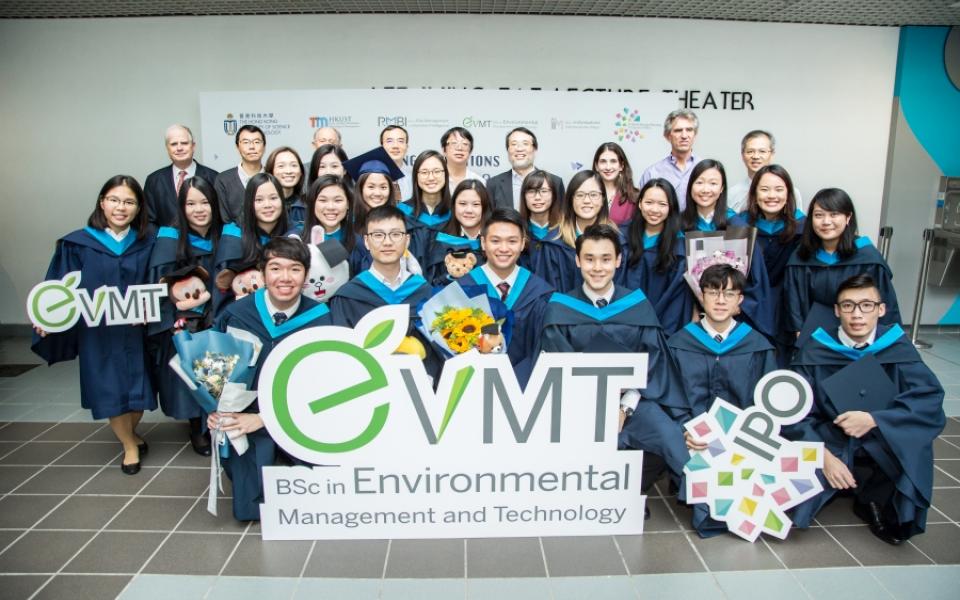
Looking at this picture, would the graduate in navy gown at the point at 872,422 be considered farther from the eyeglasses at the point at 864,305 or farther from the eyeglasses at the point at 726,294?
the eyeglasses at the point at 726,294

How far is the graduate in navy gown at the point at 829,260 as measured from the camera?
135 inches

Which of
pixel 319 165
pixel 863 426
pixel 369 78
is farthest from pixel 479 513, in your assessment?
pixel 369 78

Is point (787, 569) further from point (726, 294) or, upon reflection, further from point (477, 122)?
point (477, 122)

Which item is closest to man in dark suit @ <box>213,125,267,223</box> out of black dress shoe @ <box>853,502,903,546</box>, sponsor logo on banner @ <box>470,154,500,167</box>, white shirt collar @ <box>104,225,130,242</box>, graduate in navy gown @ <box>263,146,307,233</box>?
graduate in navy gown @ <box>263,146,307,233</box>

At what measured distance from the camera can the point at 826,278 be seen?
3.54 metres

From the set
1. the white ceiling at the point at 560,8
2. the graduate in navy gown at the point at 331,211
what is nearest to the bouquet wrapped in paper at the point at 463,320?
the graduate in navy gown at the point at 331,211

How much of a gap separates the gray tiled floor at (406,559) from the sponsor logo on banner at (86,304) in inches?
33.8

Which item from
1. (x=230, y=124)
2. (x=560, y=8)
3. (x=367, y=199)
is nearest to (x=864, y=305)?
(x=367, y=199)

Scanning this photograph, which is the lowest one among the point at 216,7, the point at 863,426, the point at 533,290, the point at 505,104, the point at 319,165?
the point at 863,426

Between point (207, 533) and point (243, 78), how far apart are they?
448cm

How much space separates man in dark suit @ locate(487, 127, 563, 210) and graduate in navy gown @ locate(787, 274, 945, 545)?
213 cm

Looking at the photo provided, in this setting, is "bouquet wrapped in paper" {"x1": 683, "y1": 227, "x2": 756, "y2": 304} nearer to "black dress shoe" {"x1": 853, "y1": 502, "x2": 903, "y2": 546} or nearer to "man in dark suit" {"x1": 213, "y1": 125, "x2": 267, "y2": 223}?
"black dress shoe" {"x1": 853, "y1": 502, "x2": 903, "y2": 546}

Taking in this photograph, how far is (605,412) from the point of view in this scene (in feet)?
8.57

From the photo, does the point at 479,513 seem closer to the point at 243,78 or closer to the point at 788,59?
the point at 243,78
